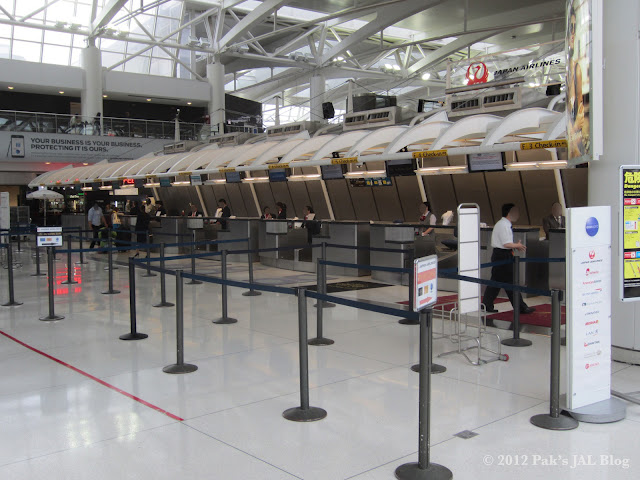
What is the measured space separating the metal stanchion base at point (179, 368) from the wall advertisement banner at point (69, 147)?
2718 centimetres

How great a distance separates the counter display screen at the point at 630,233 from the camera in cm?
525

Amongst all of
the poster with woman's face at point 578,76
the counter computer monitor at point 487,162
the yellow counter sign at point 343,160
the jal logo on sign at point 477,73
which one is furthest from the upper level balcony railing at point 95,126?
the poster with woman's face at point 578,76

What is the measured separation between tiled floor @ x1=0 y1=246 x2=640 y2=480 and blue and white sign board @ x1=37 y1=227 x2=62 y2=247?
371 centimetres

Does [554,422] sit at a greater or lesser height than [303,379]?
lesser

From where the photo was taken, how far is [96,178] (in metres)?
24.9

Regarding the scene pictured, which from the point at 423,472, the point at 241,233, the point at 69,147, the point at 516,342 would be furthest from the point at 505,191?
the point at 69,147

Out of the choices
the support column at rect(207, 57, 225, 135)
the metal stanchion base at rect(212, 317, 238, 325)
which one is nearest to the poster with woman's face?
the metal stanchion base at rect(212, 317, 238, 325)

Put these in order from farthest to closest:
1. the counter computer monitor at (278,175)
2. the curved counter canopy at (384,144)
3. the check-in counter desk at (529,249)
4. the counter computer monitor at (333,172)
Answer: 1. the counter computer monitor at (278,175)
2. the counter computer monitor at (333,172)
3. the curved counter canopy at (384,144)
4. the check-in counter desk at (529,249)

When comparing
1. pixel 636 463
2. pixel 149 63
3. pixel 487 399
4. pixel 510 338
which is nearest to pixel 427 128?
pixel 510 338

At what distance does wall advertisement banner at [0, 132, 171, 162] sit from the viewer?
29.5 metres

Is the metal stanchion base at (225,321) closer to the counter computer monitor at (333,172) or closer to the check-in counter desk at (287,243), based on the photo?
the check-in counter desk at (287,243)

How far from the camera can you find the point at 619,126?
6.47 metres

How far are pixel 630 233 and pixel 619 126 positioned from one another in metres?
1.75

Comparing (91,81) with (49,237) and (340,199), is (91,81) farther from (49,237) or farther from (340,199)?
(49,237)
